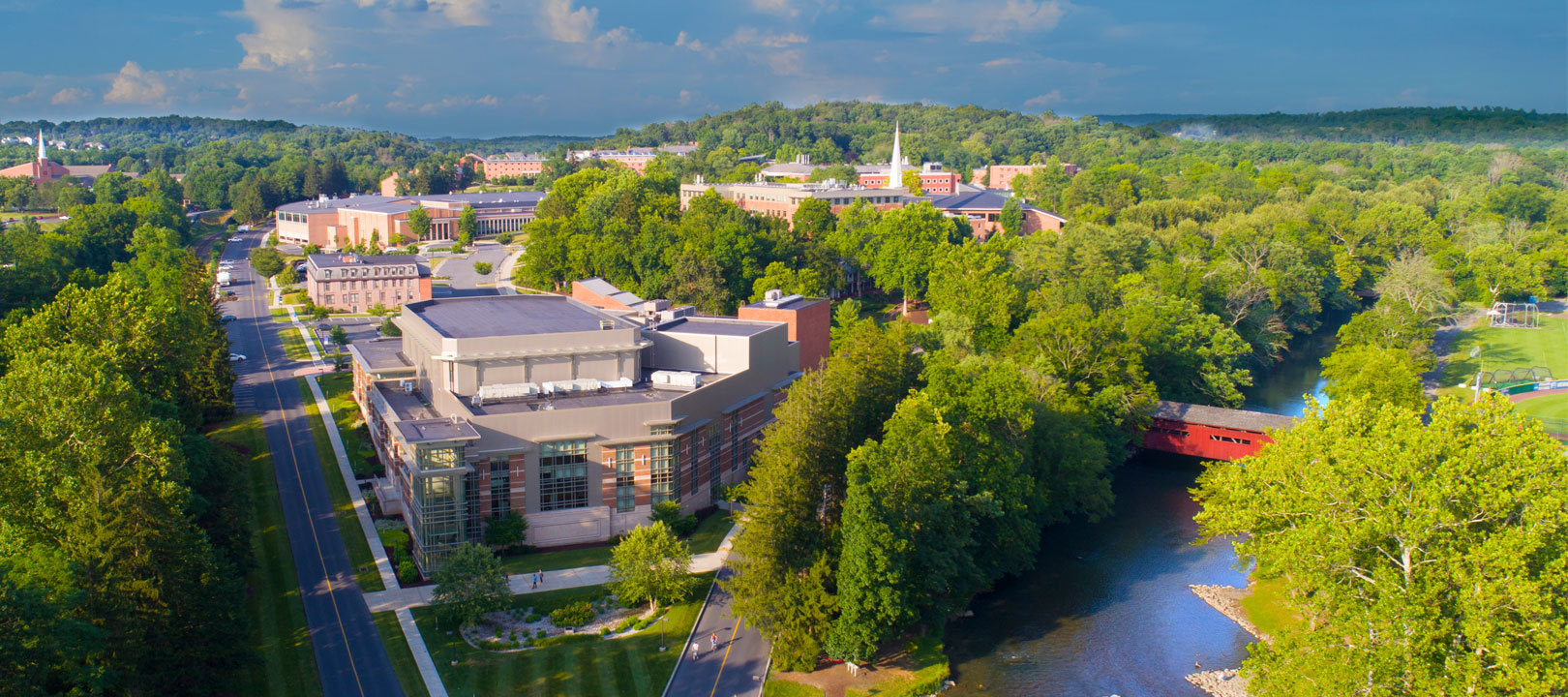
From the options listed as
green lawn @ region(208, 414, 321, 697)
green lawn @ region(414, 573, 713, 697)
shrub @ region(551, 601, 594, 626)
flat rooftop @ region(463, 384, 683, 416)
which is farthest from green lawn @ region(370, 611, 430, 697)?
flat rooftop @ region(463, 384, 683, 416)

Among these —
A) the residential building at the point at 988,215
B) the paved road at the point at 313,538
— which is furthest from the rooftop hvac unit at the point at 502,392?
the residential building at the point at 988,215

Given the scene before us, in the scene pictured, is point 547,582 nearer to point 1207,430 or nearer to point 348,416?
point 348,416

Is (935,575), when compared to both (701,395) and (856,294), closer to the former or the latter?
(701,395)

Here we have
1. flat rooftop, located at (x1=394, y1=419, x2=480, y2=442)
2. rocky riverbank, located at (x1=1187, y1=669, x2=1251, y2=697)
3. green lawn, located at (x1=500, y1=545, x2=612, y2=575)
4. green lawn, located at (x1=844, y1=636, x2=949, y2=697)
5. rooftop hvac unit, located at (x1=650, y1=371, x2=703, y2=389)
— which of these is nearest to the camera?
green lawn, located at (x1=844, y1=636, x2=949, y2=697)

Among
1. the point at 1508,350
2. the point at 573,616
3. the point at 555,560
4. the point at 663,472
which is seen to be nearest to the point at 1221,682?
the point at 573,616

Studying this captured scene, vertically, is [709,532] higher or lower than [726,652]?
higher

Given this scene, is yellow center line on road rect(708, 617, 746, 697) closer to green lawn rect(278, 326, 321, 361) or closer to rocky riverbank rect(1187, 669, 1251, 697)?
rocky riverbank rect(1187, 669, 1251, 697)
